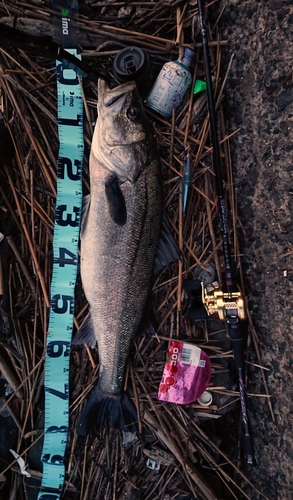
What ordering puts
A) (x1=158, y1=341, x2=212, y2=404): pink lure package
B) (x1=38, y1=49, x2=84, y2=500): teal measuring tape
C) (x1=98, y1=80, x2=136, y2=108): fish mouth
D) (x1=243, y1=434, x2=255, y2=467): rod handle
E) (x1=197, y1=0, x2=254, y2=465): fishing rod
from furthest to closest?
(x1=38, y1=49, x2=84, y2=500): teal measuring tape
(x1=158, y1=341, x2=212, y2=404): pink lure package
(x1=243, y1=434, x2=255, y2=467): rod handle
(x1=197, y1=0, x2=254, y2=465): fishing rod
(x1=98, y1=80, x2=136, y2=108): fish mouth

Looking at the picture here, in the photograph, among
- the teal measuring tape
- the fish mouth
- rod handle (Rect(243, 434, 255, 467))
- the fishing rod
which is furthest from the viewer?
the teal measuring tape

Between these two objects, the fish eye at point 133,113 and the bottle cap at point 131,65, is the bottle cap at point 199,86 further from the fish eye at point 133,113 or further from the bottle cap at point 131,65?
the fish eye at point 133,113

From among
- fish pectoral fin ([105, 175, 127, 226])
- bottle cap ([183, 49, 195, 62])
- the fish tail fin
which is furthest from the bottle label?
the fish tail fin

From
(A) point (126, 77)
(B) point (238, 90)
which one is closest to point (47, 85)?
(A) point (126, 77)

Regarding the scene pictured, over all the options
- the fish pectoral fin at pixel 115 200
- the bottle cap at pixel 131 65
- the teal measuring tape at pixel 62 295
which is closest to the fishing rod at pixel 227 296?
the bottle cap at pixel 131 65

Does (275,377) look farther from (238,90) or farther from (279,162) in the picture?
(238,90)

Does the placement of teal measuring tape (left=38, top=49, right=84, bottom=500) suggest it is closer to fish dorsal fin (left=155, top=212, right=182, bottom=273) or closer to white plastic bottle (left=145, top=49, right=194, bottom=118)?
white plastic bottle (left=145, top=49, right=194, bottom=118)

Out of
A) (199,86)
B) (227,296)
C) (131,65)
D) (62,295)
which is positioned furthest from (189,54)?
(62,295)
